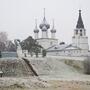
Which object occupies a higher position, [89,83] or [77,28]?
[77,28]

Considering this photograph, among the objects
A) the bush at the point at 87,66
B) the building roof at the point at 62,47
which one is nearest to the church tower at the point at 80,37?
the building roof at the point at 62,47

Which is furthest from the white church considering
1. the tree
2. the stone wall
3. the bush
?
the stone wall

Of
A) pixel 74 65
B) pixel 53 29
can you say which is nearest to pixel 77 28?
pixel 53 29

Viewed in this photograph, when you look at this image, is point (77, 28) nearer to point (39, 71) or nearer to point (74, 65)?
point (74, 65)

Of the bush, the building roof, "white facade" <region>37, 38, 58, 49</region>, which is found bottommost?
the bush

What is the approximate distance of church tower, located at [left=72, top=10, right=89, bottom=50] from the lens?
382ft

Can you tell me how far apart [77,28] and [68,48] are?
6.82 meters

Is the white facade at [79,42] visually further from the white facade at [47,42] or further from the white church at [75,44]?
the white facade at [47,42]

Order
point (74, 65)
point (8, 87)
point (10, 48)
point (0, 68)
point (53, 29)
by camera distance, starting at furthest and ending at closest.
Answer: point (53, 29) → point (10, 48) → point (74, 65) → point (0, 68) → point (8, 87)

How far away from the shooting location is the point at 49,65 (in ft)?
181

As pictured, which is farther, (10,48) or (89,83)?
(10,48)

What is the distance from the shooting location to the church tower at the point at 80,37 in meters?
116

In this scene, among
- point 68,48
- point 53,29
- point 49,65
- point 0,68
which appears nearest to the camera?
point 0,68

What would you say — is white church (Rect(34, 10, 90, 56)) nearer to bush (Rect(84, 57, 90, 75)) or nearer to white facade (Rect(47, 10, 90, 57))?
white facade (Rect(47, 10, 90, 57))
